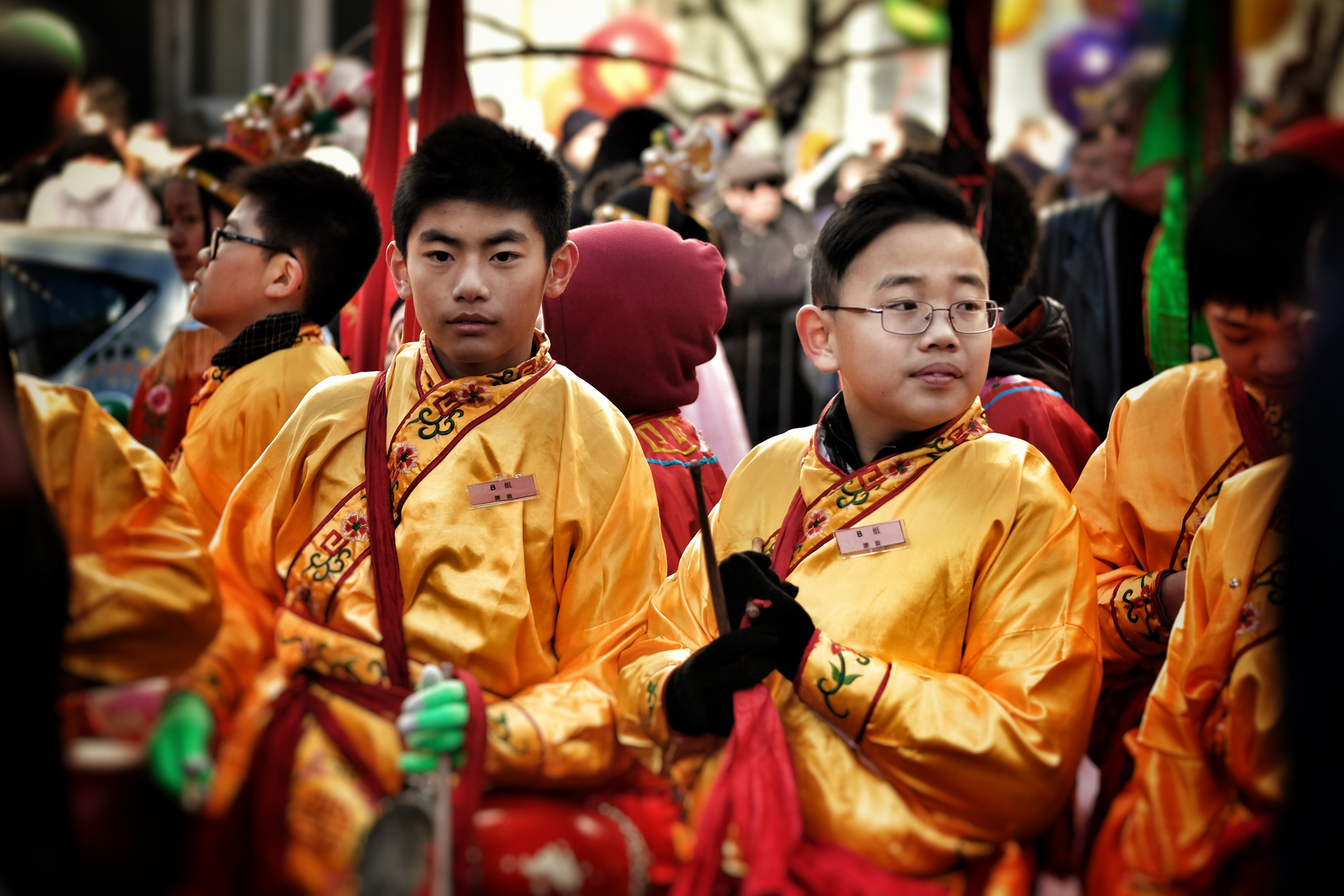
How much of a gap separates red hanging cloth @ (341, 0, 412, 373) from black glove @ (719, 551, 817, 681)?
135 cm

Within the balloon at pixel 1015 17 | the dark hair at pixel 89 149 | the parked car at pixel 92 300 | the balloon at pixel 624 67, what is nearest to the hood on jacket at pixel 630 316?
the parked car at pixel 92 300

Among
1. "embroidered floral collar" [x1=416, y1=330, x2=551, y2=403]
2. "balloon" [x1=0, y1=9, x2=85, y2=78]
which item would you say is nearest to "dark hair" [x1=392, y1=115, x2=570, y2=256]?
"embroidered floral collar" [x1=416, y1=330, x2=551, y2=403]

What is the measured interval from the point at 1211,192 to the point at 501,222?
1111 millimetres

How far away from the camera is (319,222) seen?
2588 mm

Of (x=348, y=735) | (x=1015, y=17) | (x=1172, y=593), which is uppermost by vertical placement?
(x=1015, y=17)

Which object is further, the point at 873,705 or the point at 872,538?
the point at 872,538

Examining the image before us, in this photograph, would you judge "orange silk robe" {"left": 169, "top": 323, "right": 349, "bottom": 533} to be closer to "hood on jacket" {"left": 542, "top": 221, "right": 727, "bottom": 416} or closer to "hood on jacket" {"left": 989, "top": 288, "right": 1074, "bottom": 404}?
"hood on jacket" {"left": 542, "top": 221, "right": 727, "bottom": 416}

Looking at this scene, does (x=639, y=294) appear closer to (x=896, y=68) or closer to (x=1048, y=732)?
(x=1048, y=732)

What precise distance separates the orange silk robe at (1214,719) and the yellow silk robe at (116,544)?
1306 mm

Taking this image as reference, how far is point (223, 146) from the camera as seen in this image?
334 cm

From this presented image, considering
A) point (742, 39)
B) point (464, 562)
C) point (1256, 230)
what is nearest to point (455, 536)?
point (464, 562)

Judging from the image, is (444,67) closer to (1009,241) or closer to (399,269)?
(399,269)

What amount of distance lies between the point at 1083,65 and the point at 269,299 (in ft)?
7.41

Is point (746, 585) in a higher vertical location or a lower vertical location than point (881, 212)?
lower
